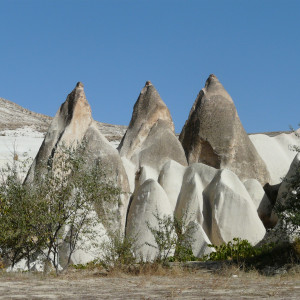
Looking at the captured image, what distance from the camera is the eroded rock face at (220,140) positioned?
903 inches

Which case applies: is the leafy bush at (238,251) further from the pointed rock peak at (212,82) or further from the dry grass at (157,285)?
the pointed rock peak at (212,82)

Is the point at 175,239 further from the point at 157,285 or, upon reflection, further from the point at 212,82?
the point at 212,82

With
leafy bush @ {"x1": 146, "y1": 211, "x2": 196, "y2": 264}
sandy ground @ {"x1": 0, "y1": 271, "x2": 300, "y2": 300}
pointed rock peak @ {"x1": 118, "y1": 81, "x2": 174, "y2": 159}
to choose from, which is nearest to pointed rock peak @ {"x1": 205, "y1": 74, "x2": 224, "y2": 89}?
pointed rock peak @ {"x1": 118, "y1": 81, "x2": 174, "y2": 159}

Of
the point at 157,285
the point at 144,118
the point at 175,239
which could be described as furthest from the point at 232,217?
the point at 157,285

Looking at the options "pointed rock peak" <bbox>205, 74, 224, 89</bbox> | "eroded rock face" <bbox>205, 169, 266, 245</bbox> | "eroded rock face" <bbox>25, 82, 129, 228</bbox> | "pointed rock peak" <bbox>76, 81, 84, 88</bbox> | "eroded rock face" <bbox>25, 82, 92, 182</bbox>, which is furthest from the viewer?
"pointed rock peak" <bbox>205, 74, 224, 89</bbox>

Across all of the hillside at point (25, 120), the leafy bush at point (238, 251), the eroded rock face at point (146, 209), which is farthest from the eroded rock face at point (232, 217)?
the hillside at point (25, 120)

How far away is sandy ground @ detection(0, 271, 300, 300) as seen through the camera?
8680mm

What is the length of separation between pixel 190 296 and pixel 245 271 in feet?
17.8

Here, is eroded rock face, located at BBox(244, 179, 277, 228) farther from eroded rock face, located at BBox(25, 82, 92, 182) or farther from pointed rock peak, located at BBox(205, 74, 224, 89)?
eroded rock face, located at BBox(25, 82, 92, 182)

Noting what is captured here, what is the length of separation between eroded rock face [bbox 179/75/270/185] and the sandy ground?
33.2 feet

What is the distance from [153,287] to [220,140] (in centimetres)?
1342

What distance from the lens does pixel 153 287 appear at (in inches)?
402

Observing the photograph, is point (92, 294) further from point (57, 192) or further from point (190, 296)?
point (57, 192)

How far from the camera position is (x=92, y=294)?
29.7ft
